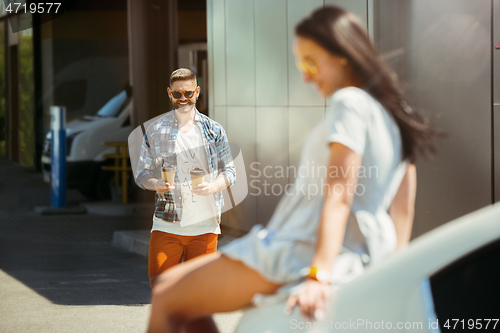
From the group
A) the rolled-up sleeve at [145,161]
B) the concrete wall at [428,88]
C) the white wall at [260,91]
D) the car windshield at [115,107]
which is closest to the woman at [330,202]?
the rolled-up sleeve at [145,161]

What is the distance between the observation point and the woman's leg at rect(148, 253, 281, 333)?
1.99 m

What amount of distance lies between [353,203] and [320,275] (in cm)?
26

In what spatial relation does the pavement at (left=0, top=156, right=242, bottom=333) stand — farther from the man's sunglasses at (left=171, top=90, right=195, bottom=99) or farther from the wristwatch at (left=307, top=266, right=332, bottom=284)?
the wristwatch at (left=307, top=266, right=332, bottom=284)

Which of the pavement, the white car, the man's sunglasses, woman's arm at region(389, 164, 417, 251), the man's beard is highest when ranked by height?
the man's sunglasses

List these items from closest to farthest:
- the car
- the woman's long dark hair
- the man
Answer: the woman's long dark hair < the man < the car

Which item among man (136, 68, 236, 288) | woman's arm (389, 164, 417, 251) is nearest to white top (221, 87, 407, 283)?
woman's arm (389, 164, 417, 251)

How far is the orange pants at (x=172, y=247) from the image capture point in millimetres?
4102

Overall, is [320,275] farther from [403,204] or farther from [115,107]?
[115,107]

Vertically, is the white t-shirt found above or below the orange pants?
above

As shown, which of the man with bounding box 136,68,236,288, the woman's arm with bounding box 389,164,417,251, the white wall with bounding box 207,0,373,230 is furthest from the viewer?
the white wall with bounding box 207,0,373,230

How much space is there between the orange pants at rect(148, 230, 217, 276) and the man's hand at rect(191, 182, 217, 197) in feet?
0.92

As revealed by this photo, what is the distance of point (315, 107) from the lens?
27.5 ft

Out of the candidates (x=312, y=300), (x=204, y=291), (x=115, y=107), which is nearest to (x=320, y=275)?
(x=312, y=300)

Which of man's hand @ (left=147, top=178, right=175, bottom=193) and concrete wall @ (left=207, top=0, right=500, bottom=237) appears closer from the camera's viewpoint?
man's hand @ (left=147, top=178, right=175, bottom=193)
